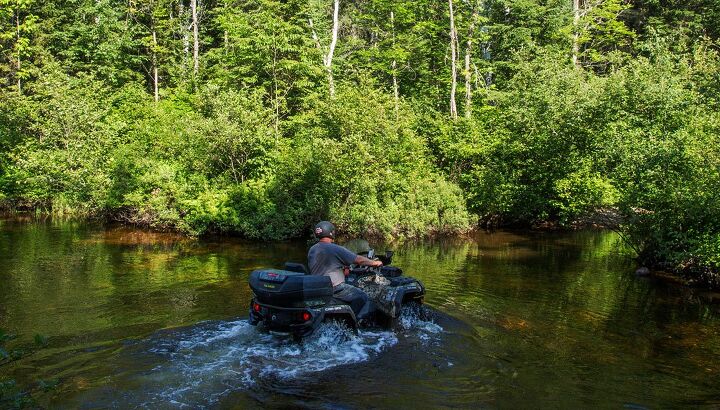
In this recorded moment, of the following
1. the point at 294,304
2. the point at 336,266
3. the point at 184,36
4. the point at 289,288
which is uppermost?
the point at 184,36

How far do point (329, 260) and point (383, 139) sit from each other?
12874 millimetres

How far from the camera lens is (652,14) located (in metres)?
37.0

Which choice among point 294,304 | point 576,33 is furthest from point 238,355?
point 576,33

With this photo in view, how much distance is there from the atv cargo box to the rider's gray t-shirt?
2.08ft

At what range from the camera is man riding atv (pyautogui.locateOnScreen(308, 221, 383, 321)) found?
26.0ft

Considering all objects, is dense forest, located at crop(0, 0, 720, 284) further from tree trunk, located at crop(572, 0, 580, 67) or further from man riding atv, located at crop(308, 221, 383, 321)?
man riding atv, located at crop(308, 221, 383, 321)

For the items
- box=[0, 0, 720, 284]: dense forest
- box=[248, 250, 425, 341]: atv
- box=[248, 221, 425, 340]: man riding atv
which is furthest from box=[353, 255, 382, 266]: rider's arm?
box=[0, 0, 720, 284]: dense forest

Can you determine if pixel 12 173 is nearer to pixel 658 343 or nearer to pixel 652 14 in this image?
pixel 658 343

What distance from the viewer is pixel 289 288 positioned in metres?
6.96

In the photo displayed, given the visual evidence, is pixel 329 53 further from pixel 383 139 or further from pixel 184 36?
pixel 184 36

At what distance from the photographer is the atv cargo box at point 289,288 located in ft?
22.9

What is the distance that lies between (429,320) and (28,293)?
24.7ft

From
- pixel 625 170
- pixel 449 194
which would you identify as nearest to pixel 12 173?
pixel 449 194

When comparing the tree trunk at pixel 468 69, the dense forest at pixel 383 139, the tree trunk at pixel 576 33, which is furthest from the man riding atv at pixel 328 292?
the tree trunk at pixel 576 33
